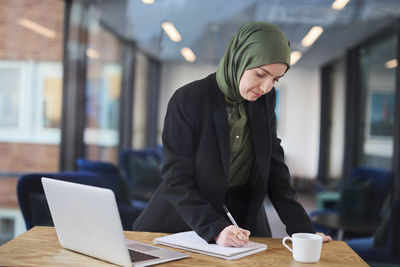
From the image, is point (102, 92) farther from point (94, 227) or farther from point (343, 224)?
point (94, 227)

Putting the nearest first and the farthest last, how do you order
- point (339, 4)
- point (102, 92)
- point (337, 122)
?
point (339, 4)
point (102, 92)
point (337, 122)

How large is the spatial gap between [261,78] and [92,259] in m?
0.71

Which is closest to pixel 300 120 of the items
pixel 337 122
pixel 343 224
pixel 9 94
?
pixel 337 122

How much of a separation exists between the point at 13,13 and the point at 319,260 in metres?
3.25

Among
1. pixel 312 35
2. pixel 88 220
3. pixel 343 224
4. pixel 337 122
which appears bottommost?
pixel 343 224

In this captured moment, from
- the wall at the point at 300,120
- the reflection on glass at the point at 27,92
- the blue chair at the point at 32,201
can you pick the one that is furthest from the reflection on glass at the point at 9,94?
the wall at the point at 300,120

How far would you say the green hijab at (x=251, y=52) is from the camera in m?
1.47

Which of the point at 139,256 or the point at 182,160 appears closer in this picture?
the point at 139,256

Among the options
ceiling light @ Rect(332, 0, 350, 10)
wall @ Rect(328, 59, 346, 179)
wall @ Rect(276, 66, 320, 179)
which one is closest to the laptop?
ceiling light @ Rect(332, 0, 350, 10)

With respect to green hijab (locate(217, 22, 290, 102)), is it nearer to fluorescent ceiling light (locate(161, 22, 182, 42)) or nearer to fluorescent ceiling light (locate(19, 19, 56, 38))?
fluorescent ceiling light (locate(19, 19, 56, 38))

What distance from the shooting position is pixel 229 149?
1626 mm

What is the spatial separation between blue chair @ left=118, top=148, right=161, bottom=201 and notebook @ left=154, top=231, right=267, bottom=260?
14.2 ft

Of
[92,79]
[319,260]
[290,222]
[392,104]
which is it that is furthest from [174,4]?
[319,260]

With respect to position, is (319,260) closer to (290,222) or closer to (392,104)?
(290,222)
